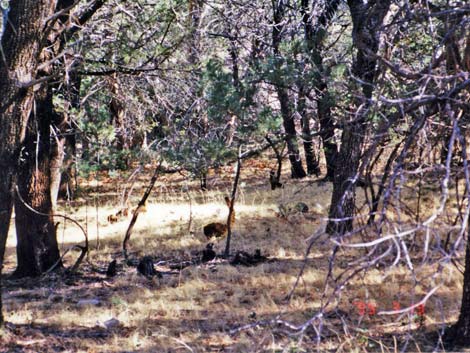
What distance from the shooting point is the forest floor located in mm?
7086

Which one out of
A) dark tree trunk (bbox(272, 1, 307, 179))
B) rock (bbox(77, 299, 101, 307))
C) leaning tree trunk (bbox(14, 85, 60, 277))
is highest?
dark tree trunk (bbox(272, 1, 307, 179))

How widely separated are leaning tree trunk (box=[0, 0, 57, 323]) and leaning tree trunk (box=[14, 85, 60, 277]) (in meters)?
3.07

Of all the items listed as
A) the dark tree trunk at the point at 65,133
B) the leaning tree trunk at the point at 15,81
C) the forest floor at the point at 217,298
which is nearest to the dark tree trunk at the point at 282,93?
the forest floor at the point at 217,298

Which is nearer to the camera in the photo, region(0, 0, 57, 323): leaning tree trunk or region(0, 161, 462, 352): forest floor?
region(0, 0, 57, 323): leaning tree trunk

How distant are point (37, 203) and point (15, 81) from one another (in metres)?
3.81

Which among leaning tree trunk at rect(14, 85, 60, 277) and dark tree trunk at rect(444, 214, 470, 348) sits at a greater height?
leaning tree trunk at rect(14, 85, 60, 277)

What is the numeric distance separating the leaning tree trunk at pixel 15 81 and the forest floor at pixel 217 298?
5.67ft

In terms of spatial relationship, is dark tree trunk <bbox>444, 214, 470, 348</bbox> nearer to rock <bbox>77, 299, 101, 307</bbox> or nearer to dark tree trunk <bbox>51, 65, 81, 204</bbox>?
rock <bbox>77, 299, 101, 307</bbox>

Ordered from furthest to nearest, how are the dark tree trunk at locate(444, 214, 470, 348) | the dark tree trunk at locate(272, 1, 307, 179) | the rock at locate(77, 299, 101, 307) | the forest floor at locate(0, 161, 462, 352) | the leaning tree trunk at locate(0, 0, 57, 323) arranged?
the dark tree trunk at locate(272, 1, 307, 179)
the rock at locate(77, 299, 101, 307)
the forest floor at locate(0, 161, 462, 352)
the dark tree trunk at locate(444, 214, 470, 348)
the leaning tree trunk at locate(0, 0, 57, 323)

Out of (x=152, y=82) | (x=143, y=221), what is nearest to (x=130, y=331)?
(x=152, y=82)

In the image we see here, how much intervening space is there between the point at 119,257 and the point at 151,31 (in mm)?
4594

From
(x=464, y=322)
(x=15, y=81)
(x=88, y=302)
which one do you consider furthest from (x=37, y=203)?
(x=464, y=322)

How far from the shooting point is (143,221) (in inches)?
575

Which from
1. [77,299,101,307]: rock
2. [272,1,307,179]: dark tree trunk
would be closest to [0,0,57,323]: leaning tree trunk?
[77,299,101,307]: rock
